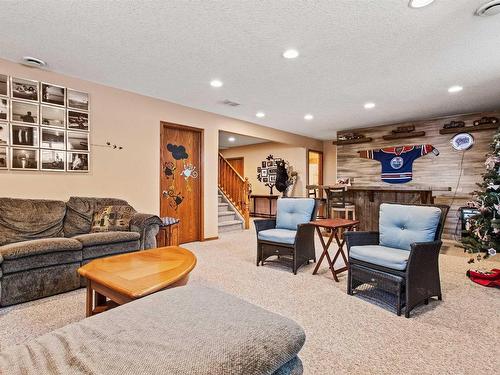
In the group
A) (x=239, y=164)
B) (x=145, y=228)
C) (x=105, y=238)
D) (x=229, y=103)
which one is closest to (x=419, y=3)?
(x=229, y=103)

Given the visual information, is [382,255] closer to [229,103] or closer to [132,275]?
[132,275]

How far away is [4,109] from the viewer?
3250mm

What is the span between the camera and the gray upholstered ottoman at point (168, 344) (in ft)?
2.63

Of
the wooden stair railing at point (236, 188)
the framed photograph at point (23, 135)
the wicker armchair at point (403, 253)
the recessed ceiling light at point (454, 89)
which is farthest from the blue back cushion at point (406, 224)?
the wooden stair railing at point (236, 188)

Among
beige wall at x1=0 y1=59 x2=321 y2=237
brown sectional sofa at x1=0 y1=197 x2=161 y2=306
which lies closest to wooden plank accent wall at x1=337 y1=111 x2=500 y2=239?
beige wall at x1=0 y1=59 x2=321 y2=237

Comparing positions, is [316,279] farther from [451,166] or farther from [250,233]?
[451,166]

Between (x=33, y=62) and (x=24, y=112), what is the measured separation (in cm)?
62

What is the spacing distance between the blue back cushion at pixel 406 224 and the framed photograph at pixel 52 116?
4248 millimetres

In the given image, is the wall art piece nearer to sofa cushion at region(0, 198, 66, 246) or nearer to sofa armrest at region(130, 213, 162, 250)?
sofa armrest at region(130, 213, 162, 250)

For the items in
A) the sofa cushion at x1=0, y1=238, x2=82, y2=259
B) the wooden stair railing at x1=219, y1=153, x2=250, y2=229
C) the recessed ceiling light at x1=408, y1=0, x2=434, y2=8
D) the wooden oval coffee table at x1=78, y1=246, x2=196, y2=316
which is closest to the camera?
the wooden oval coffee table at x1=78, y1=246, x2=196, y2=316

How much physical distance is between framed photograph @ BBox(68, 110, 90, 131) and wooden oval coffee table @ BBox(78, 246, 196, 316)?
2.40 metres

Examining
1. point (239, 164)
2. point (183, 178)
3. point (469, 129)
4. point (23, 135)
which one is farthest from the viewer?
point (239, 164)

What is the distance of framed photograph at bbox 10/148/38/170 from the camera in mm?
3326

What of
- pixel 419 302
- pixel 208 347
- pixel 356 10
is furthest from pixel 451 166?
pixel 208 347
